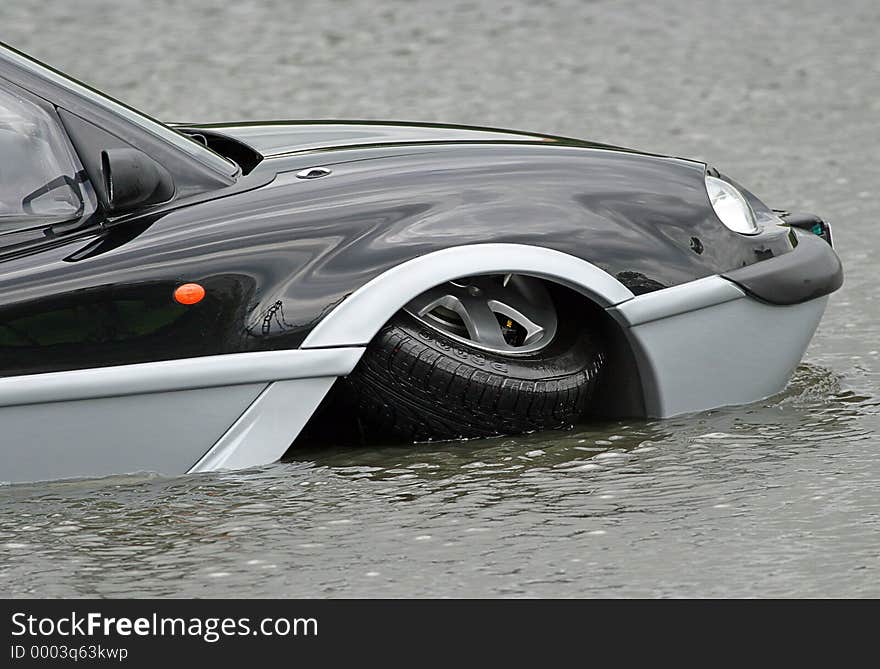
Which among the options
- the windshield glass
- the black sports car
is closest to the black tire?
the black sports car

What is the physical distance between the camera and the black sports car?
4016 mm

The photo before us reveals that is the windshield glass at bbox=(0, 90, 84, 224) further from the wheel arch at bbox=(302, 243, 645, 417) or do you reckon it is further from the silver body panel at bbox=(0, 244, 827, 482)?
the wheel arch at bbox=(302, 243, 645, 417)

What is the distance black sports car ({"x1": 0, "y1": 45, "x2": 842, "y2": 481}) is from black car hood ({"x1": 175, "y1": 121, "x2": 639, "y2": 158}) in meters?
0.03

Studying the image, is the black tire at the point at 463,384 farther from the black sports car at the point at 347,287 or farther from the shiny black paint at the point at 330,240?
the shiny black paint at the point at 330,240

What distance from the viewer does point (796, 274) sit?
4.67 meters

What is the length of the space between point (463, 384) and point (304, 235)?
23.6 inches

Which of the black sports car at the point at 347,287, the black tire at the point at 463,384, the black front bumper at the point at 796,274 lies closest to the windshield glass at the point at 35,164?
the black sports car at the point at 347,287

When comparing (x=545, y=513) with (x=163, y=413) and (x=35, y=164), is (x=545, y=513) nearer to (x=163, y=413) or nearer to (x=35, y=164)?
(x=163, y=413)

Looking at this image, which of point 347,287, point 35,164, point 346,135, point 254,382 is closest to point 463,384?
point 347,287

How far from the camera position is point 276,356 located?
161 inches

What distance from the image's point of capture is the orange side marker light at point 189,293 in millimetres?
4043

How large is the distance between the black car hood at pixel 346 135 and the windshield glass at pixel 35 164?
693mm
